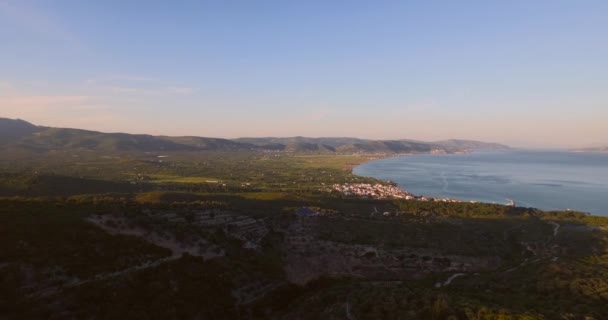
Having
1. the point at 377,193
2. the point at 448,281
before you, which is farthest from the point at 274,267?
the point at 377,193

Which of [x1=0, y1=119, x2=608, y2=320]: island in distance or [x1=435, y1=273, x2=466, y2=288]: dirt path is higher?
[x1=0, y1=119, x2=608, y2=320]: island in distance

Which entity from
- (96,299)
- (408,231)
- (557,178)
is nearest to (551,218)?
(408,231)

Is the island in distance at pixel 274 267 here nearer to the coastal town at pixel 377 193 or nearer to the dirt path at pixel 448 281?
the dirt path at pixel 448 281

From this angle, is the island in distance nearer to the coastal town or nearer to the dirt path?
the dirt path

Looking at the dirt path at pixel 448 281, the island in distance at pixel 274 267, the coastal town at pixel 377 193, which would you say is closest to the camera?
the island in distance at pixel 274 267

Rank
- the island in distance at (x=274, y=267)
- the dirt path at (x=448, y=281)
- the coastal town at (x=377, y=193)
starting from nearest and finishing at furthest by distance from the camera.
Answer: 1. the island in distance at (x=274, y=267)
2. the dirt path at (x=448, y=281)
3. the coastal town at (x=377, y=193)

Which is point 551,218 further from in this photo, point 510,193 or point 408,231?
point 510,193

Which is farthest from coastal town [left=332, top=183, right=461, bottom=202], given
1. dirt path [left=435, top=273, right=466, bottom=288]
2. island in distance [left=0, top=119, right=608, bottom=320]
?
dirt path [left=435, top=273, right=466, bottom=288]

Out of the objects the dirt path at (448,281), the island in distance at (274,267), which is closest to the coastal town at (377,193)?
the island in distance at (274,267)

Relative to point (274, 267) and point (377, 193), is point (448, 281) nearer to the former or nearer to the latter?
point (274, 267)

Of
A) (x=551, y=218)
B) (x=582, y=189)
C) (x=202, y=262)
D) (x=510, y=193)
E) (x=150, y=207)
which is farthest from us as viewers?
(x=582, y=189)

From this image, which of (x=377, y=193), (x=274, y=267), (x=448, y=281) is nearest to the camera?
(x=448, y=281)
